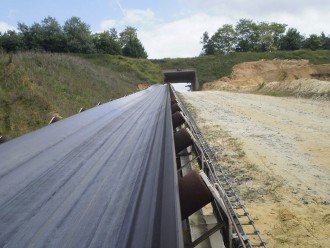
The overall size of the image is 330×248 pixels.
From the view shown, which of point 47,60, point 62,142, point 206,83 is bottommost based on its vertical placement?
point 206,83

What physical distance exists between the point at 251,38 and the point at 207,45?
9.95m

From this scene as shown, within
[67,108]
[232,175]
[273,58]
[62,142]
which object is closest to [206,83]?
[273,58]

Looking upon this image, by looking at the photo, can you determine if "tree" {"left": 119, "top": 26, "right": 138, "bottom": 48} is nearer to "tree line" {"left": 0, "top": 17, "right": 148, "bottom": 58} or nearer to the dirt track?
"tree line" {"left": 0, "top": 17, "right": 148, "bottom": 58}

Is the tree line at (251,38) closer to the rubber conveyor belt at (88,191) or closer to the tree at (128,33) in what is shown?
the tree at (128,33)

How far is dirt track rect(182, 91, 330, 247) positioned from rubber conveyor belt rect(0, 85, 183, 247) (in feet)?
6.47

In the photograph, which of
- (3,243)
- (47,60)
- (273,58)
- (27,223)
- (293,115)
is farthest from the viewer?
(273,58)

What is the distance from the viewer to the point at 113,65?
42500 millimetres

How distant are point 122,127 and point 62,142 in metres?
1.18

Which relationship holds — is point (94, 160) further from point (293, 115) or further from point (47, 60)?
point (47, 60)

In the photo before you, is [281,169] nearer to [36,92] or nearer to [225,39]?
[36,92]

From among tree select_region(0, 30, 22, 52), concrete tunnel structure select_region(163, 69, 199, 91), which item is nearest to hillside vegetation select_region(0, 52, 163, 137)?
tree select_region(0, 30, 22, 52)

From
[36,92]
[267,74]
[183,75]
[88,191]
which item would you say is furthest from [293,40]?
[88,191]

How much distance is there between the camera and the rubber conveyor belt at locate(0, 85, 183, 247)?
1619 millimetres

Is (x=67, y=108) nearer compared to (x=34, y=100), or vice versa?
(x=34, y=100)
